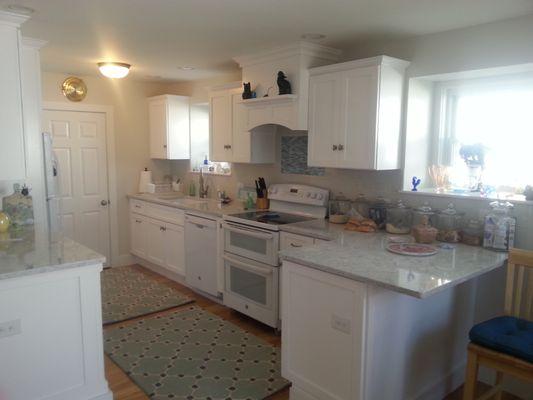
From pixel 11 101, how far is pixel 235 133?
6.74 ft

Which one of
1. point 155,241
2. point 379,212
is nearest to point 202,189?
point 155,241

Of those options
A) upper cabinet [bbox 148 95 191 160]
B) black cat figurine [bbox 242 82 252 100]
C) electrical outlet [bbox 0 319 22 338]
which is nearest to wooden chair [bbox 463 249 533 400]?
electrical outlet [bbox 0 319 22 338]

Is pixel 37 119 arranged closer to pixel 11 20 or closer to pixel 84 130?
pixel 11 20

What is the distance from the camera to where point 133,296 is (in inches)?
176

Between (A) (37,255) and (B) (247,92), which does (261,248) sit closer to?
(B) (247,92)

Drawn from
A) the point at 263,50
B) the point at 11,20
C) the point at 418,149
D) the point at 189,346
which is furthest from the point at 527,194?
the point at 11,20

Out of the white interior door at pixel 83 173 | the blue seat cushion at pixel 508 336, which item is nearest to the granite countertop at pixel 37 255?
the blue seat cushion at pixel 508 336

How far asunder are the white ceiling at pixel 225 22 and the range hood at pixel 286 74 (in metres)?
0.12

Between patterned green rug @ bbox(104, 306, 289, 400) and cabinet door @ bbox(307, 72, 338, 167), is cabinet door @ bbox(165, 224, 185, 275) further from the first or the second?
cabinet door @ bbox(307, 72, 338, 167)

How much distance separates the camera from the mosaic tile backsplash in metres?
3.98

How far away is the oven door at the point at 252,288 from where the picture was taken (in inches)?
136

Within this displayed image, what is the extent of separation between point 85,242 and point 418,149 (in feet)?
13.5

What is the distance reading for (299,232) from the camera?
3.25m

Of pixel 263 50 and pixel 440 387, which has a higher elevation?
pixel 263 50
